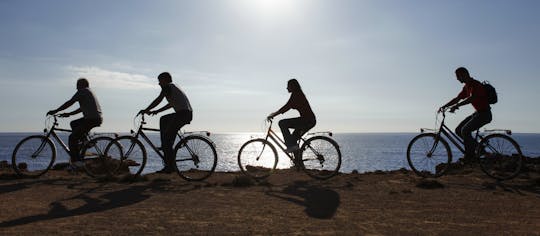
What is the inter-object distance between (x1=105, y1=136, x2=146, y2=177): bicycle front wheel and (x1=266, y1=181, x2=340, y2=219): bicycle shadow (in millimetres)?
3550

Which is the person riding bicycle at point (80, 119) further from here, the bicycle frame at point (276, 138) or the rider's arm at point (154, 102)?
the bicycle frame at point (276, 138)

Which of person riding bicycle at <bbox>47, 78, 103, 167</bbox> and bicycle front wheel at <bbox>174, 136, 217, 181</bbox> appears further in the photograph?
person riding bicycle at <bbox>47, 78, 103, 167</bbox>

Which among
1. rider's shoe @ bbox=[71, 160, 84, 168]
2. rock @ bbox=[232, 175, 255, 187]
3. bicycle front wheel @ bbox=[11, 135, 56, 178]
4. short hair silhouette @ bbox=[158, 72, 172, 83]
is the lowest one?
rock @ bbox=[232, 175, 255, 187]

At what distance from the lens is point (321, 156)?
10.3m

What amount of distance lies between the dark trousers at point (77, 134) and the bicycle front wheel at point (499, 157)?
9441 mm

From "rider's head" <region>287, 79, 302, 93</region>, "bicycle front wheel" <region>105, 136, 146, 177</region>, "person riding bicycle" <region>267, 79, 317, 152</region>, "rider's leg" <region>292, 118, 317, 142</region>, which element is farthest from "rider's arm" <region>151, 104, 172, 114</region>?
"rider's leg" <region>292, 118, 317, 142</region>

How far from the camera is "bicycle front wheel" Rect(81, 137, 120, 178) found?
10.4 metres

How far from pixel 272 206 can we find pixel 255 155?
3586mm

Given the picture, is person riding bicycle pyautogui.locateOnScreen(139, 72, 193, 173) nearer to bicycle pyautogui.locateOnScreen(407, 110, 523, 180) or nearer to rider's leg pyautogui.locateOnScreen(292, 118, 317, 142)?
rider's leg pyautogui.locateOnScreen(292, 118, 317, 142)

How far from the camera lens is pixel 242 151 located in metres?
10.8

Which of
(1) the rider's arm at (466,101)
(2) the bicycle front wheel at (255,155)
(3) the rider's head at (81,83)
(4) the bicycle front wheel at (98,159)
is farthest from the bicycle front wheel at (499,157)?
(3) the rider's head at (81,83)

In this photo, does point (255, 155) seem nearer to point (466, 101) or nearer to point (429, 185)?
point (429, 185)

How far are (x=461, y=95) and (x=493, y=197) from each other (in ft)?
9.96

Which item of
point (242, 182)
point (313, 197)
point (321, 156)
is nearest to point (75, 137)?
point (242, 182)
